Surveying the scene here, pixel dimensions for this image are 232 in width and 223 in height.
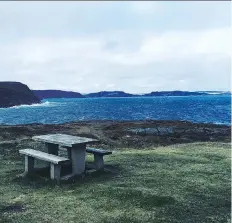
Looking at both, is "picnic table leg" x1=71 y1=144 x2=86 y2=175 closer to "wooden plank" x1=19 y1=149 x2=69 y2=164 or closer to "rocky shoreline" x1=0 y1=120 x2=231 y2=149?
"wooden plank" x1=19 y1=149 x2=69 y2=164

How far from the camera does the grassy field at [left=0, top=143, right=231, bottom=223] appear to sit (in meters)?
14.7

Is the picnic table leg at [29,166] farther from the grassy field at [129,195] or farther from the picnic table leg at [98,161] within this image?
the picnic table leg at [98,161]

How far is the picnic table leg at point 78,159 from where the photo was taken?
68.1 feet

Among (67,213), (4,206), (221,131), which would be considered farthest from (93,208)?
(221,131)

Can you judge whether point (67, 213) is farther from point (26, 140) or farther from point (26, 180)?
point (26, 140)

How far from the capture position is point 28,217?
47.9ft

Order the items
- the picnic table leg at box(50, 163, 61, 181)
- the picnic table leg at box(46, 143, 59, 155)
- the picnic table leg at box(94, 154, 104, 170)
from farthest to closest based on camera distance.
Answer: the picnic table leg at box(46, 143, 59, 155)
the picnic table leg at box(94, 154, 104, 170)
the picnic table leg at box(50, 163, 61, 181)

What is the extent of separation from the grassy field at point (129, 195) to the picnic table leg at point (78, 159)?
0.70 m

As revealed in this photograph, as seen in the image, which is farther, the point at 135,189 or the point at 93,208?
the point at 135,189

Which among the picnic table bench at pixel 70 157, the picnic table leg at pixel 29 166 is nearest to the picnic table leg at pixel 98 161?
the picnic table bench at pixel 70 157

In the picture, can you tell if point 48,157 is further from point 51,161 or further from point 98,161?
point 98,161

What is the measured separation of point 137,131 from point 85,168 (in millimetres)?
23270

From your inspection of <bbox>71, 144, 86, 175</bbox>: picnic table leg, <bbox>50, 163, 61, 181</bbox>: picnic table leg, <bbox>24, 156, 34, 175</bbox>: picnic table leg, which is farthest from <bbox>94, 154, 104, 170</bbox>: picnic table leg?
<bbox>24, 156, 34, 175</bbox>: picnic table leg

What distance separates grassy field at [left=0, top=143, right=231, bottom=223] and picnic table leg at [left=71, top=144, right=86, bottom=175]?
2.30 feet
